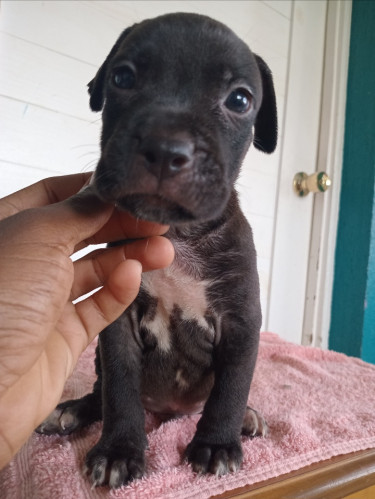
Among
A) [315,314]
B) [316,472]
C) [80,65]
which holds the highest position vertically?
[80,65]

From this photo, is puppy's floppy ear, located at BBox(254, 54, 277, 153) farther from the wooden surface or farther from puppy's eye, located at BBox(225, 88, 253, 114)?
A: the wooden surface

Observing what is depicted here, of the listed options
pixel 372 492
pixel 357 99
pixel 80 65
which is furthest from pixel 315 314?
pixel 80 65

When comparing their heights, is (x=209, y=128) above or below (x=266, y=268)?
above

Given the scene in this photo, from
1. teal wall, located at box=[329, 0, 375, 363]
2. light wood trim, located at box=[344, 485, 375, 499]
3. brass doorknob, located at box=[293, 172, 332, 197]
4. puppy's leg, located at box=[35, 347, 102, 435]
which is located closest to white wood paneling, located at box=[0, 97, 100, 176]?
puppy's leg, located at box=[35, 347, 102, 435]

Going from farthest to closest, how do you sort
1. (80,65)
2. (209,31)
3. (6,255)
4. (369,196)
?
(369,196) → (80,65) → (209,31) → (6,255)

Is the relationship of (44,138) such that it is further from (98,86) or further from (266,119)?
(266,119)

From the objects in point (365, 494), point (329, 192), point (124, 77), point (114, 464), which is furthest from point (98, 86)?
point (329, 192)

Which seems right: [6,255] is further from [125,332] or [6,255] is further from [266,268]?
[266,268]
